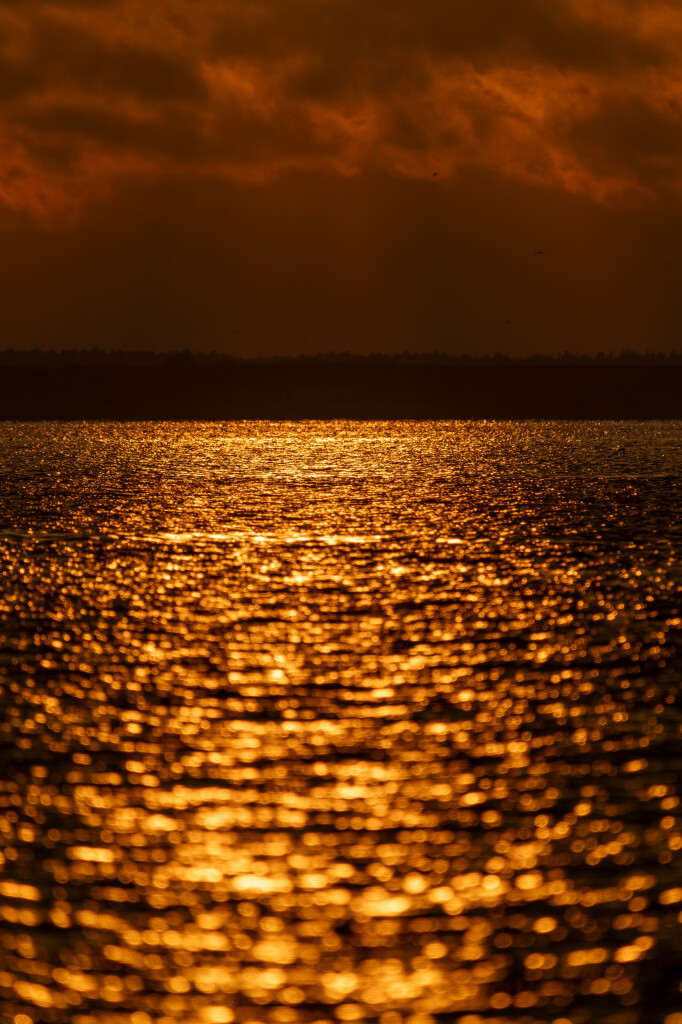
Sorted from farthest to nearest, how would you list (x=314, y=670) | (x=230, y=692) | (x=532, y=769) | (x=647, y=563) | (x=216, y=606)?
→ (x=647, y=563) → (x=216, y=606) → (x=314, y=670) → (x=230, y=692) → (x=532, y=769)

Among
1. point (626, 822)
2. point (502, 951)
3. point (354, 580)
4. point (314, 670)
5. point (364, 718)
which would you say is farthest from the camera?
point (354, 580)

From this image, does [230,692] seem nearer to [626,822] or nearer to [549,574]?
[626,822]

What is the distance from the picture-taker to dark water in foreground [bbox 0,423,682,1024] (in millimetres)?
9727

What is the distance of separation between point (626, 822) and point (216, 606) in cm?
1707

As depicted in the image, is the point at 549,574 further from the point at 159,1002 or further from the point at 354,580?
the point at 159,1002

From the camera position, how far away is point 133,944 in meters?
10.4

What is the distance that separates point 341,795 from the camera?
47.0ft

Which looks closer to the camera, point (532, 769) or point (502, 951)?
point (502, 951)

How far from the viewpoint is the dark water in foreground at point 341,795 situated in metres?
9.73

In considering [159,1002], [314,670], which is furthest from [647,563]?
[159,1002]

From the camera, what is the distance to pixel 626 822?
1331 cm

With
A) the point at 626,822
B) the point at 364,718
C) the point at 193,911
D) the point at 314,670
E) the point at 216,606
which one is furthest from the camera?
the point at 216,606

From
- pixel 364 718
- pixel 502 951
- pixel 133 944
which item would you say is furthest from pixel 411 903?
pixel 364 718

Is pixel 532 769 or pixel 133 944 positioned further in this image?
pixel 532 769
